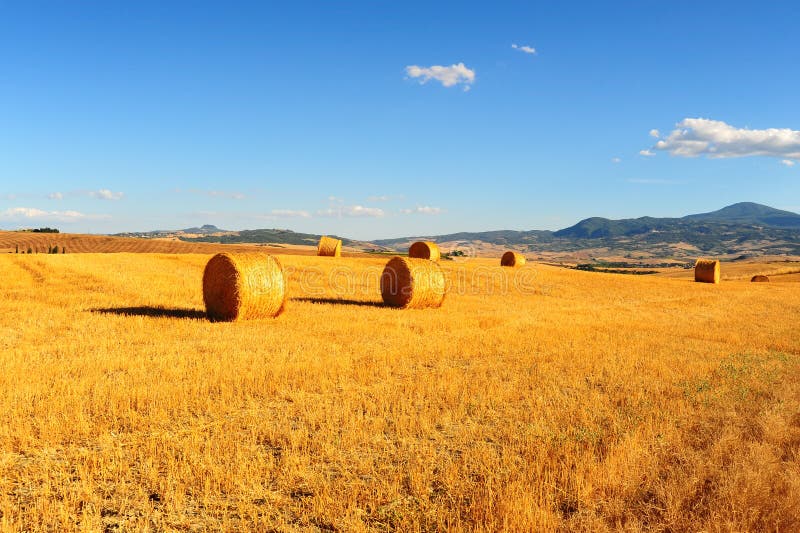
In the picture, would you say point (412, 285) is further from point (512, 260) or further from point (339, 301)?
point (512, 260)

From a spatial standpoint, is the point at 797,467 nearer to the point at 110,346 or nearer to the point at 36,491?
the point at 36,491

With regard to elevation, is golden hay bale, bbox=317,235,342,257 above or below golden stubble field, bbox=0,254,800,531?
above

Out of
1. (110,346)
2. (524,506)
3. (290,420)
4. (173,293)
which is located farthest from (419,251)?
(524,506)

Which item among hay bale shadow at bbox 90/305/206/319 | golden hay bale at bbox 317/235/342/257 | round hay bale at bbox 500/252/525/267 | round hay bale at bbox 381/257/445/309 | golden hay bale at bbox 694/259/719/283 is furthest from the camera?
round hay bale at bbox 500/252/525/267

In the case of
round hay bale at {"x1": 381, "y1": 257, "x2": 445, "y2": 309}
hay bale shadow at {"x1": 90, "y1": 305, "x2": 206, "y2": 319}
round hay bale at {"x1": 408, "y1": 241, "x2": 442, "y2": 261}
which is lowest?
hay bale shadow at {"x1": 90, "y1": 305, "x2": 206, "y2": 319}

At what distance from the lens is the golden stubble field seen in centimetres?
490

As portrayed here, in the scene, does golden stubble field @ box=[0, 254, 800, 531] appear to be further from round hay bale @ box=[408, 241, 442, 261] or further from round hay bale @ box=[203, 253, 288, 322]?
round hay bale @ box=[408, 241, 442, 261]

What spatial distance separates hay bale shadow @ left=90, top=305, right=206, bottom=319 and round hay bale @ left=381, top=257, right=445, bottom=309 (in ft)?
24.6

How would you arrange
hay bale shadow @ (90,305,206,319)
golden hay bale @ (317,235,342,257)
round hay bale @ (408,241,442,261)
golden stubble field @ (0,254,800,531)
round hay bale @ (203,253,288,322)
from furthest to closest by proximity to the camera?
1. golden hay bale @ (317,235,342,257)
2. round hay bale @ (408,241,442,261)
3. hay bale shadow @ (90,305,206,319)
4. round hay bale @ (203,253,288,322)
5. golden stubble field @ (0,254,800,531)

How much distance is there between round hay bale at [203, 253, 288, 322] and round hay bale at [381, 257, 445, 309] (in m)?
5.53

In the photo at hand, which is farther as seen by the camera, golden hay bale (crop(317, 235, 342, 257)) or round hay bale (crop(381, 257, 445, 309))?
golden hay bale (crop(317, 235, 342, 257))

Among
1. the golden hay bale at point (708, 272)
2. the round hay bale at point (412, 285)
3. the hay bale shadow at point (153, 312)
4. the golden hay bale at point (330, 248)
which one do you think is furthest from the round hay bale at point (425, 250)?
the golden hay bale at point (708, 272)

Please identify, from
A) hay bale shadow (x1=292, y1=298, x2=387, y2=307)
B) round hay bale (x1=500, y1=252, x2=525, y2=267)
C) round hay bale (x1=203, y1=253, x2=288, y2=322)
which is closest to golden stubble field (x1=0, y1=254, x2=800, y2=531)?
round hay bale (x1=203, y1=253, x2=288, y2=322)

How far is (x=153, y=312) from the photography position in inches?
653
